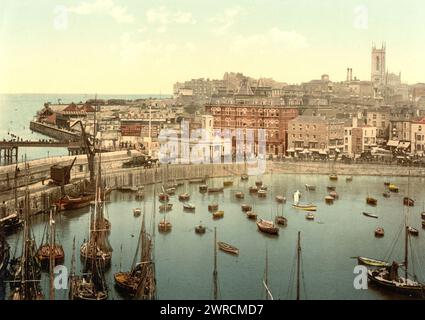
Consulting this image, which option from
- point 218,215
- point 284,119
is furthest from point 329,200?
point 284,119

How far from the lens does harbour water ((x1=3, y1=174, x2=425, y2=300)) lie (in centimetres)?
570

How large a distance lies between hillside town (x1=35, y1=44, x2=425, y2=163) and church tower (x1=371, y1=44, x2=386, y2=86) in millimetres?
66

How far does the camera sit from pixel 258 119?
13898 millimetres

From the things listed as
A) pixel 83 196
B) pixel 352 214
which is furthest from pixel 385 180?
pixel 83 196

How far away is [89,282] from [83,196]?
3594 millimetres

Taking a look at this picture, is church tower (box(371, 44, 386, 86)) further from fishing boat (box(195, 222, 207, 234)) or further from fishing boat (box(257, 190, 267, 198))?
fishing boat (box(195, 222, 207, 234))

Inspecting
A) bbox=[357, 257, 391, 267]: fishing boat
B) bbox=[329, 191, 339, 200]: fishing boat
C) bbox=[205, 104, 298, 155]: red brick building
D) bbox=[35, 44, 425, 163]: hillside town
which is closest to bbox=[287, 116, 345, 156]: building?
bbox=[35, 44, 425, 163]: hillside town

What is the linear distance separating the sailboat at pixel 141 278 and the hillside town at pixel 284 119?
6691mm

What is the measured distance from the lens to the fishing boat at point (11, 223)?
704 cm

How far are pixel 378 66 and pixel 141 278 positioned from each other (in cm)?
705

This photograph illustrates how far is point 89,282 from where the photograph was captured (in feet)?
18.6

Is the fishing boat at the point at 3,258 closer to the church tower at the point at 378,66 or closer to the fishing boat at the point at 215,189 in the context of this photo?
the church tower at the point at 378,66

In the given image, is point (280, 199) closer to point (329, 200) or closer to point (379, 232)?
point (329, 200)
